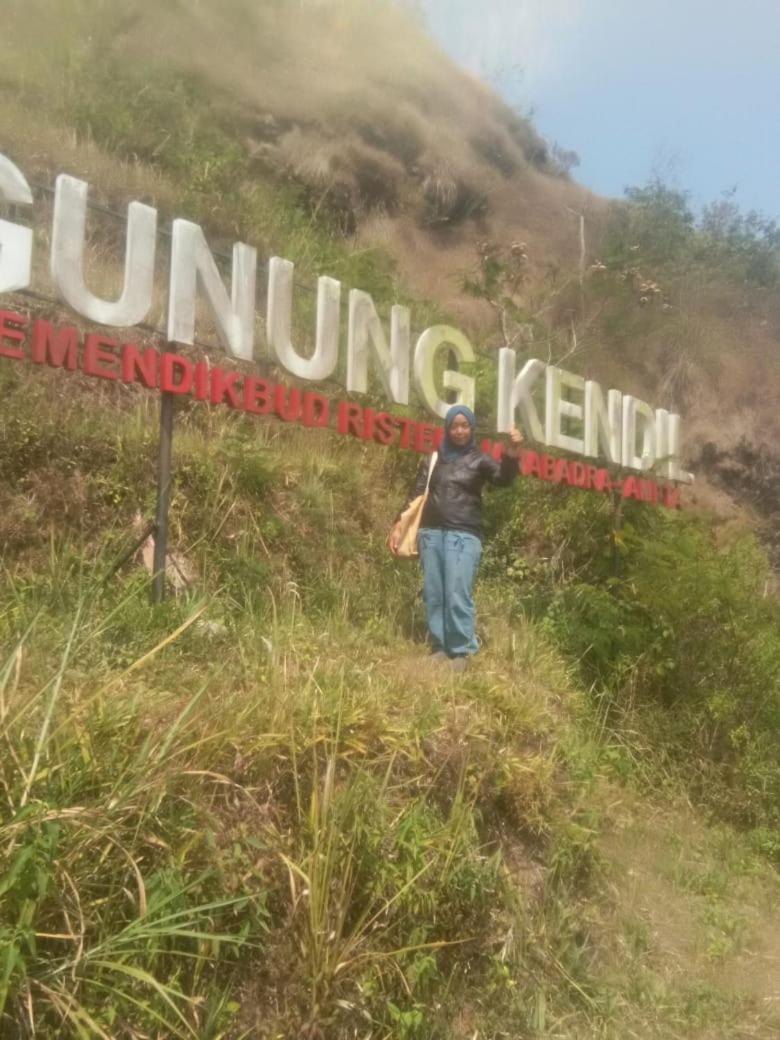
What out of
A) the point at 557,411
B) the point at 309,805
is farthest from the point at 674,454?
the point at 309,805

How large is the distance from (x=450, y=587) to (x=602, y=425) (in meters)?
3.67

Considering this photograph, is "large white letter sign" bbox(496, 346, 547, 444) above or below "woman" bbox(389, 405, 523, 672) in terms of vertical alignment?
above

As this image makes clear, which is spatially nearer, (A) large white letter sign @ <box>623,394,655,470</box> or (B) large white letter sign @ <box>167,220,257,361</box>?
(B) large white letter sign @ <box>167,220,257,361</box>

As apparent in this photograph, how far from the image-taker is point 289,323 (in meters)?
6.64

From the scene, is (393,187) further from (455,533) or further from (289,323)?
(455,533)

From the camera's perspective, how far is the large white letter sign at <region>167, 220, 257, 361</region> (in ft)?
19.1

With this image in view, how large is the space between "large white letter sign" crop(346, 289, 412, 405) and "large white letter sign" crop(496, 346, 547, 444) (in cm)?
89

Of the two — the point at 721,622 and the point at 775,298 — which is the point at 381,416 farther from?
the point at 775,298

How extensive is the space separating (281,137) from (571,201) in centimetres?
839

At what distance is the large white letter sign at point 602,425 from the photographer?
8.63 meters

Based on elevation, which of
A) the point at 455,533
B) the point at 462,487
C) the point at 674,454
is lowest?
the point at 455,533

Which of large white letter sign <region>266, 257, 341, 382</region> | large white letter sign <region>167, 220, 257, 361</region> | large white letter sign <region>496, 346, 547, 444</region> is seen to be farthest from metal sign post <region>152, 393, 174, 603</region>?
large white letter sign <region>496, 346, 547, 444</region>

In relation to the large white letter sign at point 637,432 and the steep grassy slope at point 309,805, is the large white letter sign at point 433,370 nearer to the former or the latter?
the steep grassy slope at point 309,805

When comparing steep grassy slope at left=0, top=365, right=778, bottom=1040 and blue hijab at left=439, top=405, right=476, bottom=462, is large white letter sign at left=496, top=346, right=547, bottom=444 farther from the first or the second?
blue hijab at left=439, top=405, right=476, bottom=462
